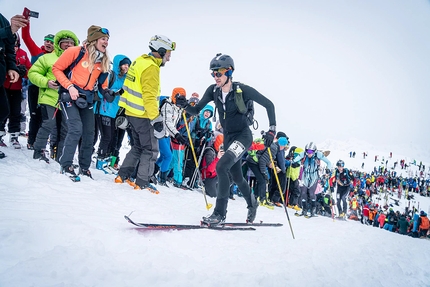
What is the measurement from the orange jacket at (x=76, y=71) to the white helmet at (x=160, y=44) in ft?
3.25

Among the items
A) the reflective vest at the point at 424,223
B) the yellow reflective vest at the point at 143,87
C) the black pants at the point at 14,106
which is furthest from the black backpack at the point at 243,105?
the reflective vest at the point at 424,223

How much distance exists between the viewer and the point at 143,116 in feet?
14.4

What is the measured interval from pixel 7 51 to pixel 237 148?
3682mm

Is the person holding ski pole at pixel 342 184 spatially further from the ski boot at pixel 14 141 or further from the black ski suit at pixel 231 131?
the ski boot at pixel 14 141

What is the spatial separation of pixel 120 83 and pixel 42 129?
1990 millimetres

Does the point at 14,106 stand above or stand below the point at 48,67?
below

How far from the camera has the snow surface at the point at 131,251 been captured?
5.17 feet

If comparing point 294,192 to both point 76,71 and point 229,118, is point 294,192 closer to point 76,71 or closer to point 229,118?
point 229,118

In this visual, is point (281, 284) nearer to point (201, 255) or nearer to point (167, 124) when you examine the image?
point (201, 255)

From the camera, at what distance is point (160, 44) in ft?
14.4

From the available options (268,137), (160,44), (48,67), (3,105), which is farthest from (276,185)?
(3,105)

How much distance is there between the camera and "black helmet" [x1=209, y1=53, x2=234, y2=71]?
144 inches

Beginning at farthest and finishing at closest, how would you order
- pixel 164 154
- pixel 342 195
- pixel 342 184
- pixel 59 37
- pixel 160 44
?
1. pixel 342 195
2. pixel 342 184
3. pixel 164 154
4. pixel 59 37
5. pixel 160 44

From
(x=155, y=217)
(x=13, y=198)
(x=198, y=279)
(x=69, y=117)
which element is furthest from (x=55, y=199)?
(x=198, y=279)
